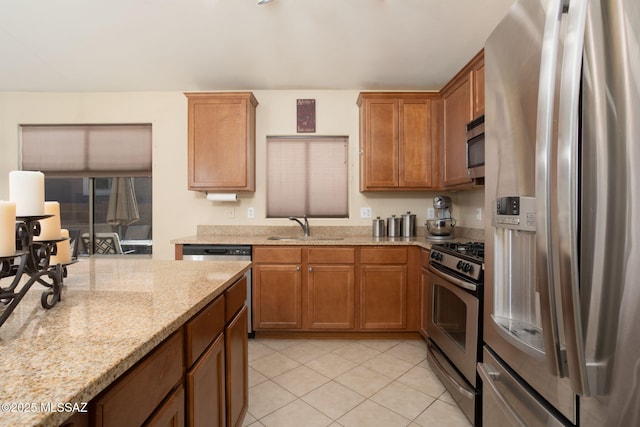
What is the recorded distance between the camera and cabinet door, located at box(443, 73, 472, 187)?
2441 millimetres

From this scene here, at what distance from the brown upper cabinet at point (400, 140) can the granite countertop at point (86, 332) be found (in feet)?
6.96

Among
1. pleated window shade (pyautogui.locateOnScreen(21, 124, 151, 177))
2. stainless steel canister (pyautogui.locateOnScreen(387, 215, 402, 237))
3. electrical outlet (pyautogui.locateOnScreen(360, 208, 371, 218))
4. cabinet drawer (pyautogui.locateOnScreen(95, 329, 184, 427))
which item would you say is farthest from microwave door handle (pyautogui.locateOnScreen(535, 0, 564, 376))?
pleated window shade (pyautogui.locateOnScreen(21, 124, 151, 177))

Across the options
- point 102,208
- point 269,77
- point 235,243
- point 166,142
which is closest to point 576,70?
point 235,243

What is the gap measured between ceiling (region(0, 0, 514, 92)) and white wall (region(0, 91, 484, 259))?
5.0 inches

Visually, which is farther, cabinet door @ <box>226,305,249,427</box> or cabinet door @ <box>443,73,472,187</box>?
cabinet door @ <box>443,73,472,187</box>

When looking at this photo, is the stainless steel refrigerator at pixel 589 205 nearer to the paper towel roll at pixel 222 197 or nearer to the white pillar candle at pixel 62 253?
the white pillar candle at pixel 62 253

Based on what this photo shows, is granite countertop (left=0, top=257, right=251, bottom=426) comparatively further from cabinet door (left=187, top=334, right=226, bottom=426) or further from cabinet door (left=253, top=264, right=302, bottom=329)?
cabinet door (left=253, top=264, right=302, bottom=329)

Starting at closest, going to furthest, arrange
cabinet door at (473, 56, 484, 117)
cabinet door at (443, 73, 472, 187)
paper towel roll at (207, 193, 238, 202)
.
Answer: cabinet door at (473, 56, 484, 117), cabinet door at (443, 73, 472, 187), paper towel roll at (207, 193, 238, 202)

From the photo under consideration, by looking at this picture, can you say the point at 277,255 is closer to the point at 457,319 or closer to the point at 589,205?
the point at 457,319

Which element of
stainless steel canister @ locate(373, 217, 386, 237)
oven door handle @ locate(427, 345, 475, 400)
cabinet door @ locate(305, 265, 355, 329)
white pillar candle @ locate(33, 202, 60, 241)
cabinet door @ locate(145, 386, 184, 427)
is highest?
white pillar candle @ locate(33, 202, 60, 241)

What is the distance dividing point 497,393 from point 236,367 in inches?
44.3

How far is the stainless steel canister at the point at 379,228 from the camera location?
3160 millimetres

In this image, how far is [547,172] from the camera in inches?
29.8

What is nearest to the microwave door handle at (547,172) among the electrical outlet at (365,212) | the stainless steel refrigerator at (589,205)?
the stainless steel refrigerator at (589,205)
